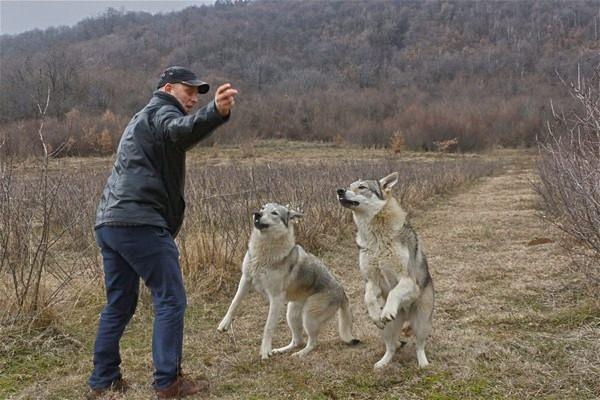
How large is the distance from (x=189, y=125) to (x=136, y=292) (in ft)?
4.66

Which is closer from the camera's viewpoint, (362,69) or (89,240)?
(89,240)

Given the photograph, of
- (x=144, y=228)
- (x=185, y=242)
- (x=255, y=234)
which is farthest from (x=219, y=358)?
(x=185, y=242)

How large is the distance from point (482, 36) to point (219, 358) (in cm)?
9318

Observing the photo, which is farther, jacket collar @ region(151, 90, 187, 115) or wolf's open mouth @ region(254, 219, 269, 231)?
wolf's open mouth @ region(254, 219, 269, 231)

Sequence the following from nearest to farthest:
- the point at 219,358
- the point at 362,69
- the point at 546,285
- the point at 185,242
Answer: the point at 219,358
the point at 546,285
the point at 185,242
the point at 362,69

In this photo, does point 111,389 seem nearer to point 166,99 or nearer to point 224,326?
point 224,326

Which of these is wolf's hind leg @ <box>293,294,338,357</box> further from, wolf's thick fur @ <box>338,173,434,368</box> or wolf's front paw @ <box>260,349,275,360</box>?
wolf's thick fur @ <box>338,173,434,368</box>

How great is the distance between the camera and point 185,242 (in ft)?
23.5

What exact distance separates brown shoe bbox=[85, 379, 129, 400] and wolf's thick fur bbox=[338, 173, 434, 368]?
198 cm

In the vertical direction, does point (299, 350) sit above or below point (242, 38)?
below

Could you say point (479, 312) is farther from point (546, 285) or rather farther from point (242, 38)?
point (242, 38)

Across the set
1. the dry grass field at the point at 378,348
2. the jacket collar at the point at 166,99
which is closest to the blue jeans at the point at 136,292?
the dry grass field at the point at 378,348

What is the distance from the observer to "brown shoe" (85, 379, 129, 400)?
13.1 ft

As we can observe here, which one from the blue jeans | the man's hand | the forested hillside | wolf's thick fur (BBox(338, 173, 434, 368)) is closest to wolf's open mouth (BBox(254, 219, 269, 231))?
wolf's thick fur (BBox(338, 173, 434, 368))
